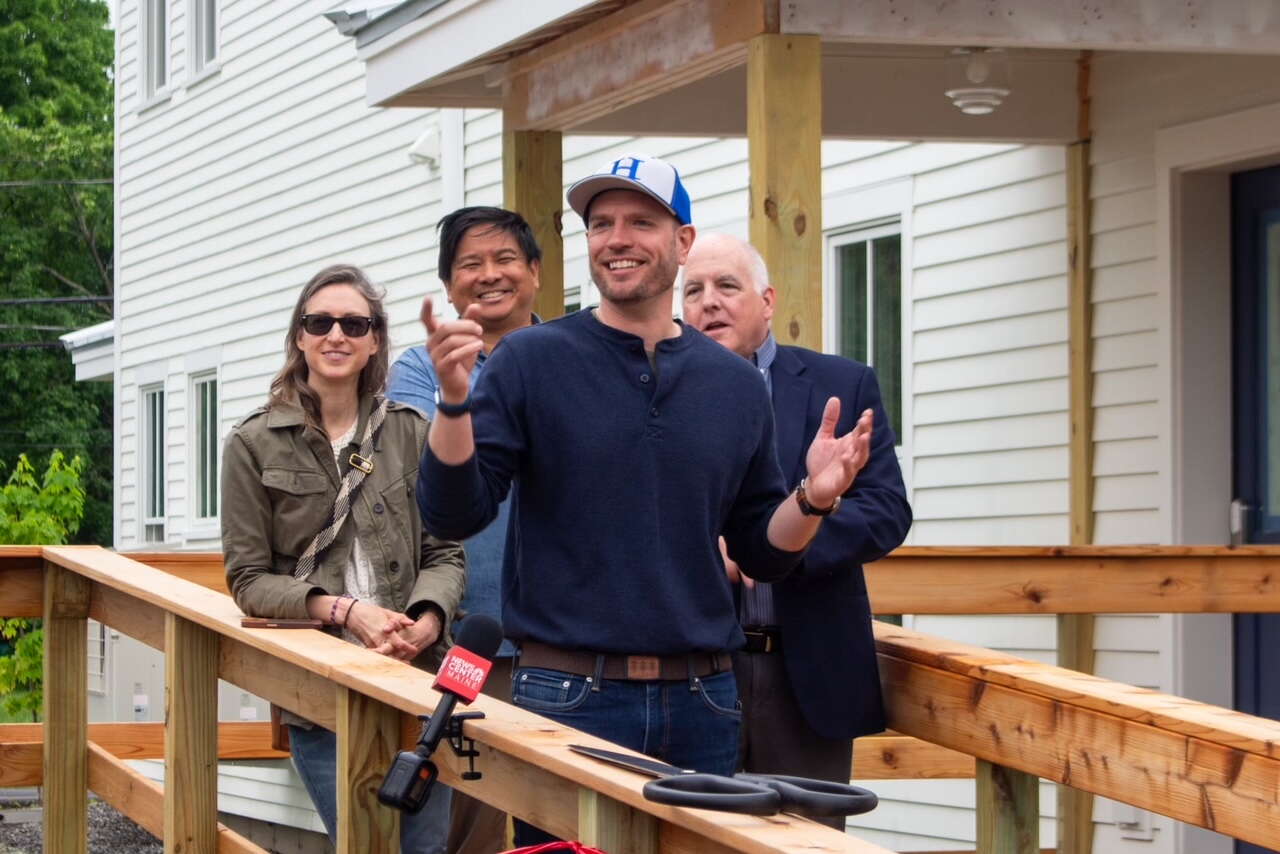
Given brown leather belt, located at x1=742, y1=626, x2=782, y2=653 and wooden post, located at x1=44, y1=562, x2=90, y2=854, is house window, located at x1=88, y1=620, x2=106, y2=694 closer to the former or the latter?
wooden post, located at x1=44, y1=562, x2=90, y2=854

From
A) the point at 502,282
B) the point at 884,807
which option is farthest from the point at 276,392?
the point at 884,807

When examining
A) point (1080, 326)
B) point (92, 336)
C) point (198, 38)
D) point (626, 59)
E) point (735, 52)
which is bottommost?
point (1080, 326)

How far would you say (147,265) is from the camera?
19.7m

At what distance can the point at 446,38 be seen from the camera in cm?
813

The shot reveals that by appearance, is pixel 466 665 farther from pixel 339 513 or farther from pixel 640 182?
pixel 339 513

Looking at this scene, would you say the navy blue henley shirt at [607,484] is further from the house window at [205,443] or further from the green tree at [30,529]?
the green tree at [30,529]

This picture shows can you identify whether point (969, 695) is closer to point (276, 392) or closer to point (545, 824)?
point (545, 824)

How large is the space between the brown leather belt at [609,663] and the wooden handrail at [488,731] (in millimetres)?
172

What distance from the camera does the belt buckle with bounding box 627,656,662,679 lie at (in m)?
3.65

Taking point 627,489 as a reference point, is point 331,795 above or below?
below

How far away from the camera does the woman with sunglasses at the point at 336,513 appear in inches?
176

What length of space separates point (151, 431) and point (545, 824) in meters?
17.4

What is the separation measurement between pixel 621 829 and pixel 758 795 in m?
0.36

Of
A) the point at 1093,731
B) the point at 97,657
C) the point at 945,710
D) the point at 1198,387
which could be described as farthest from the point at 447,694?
the point at 97,657
